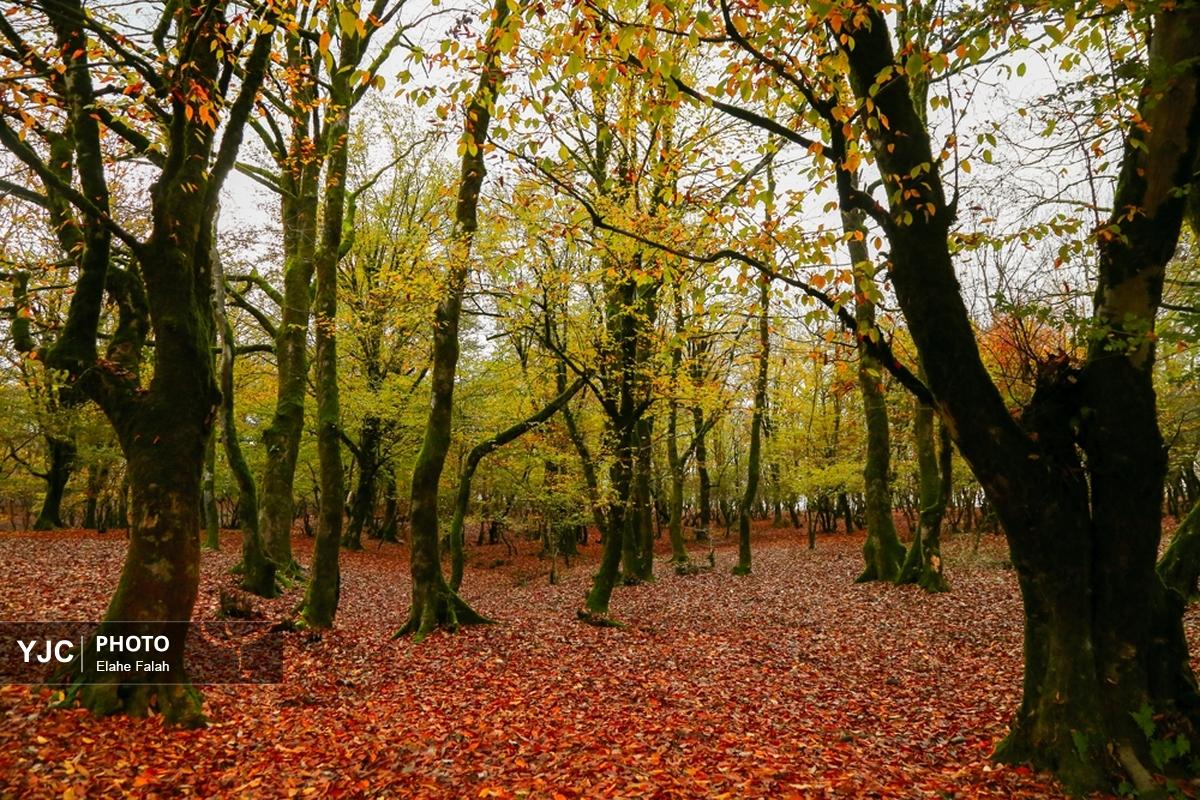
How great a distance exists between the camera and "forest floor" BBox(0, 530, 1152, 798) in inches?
193

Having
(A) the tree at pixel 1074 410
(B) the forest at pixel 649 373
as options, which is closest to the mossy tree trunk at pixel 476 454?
(B) the forest at pixel 649 373

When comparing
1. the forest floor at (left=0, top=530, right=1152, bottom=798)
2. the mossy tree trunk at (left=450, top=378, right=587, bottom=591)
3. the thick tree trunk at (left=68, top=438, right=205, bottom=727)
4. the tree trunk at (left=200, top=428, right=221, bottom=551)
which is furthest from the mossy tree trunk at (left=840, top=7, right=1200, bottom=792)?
the tree trunk at (left=200, top=428, right=221, bottom=551)

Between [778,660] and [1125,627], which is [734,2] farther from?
[778,660]

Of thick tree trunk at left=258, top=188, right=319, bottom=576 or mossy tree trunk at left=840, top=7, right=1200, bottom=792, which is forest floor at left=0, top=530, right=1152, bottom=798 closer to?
mossy tree trunk at left=840, top=7, right=1200, bottom=792

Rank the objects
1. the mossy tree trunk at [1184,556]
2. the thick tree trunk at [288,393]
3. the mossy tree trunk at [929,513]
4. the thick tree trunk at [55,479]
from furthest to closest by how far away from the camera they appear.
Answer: the thick tree trunk at [55,479] < the thick tree trunk at [288,393] < the mossy tree trunk at [929,513] < the mossy tree trunk at [1184,556]

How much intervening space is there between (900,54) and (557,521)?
19.9m

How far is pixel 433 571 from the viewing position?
10.7m

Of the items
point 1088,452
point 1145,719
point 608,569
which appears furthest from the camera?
point 608,569

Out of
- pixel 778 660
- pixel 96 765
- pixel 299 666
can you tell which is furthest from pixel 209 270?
pixel 778 660

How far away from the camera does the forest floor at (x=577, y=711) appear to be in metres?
4.91

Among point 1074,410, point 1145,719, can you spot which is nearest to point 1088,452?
point 1074,410

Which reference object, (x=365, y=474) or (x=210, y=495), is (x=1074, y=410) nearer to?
(x=210, y=495)

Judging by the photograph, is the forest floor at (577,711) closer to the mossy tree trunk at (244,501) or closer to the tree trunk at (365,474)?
the mossy tree trunk at (244,501)

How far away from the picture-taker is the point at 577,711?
704 centimetres
